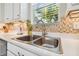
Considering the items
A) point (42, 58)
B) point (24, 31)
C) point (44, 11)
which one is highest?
point (44, 11)

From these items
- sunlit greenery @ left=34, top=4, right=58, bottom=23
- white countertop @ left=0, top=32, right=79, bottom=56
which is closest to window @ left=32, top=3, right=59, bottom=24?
sunlit greenery @ left=34, top=4, right=58, bottom=23

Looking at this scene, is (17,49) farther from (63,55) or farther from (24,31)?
(63,55)

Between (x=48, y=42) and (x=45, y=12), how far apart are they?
0.27m

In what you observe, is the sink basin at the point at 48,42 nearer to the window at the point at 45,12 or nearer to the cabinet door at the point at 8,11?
the window at the point at 45,12

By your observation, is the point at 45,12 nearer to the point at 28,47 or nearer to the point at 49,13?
the point at 49,13

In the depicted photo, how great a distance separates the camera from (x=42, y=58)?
1.57 metres

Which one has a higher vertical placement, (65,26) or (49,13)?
(49,13)

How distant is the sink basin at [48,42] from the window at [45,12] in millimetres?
163

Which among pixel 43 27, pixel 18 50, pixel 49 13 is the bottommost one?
pixel 18 50

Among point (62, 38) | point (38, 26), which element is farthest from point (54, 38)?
point (38, 26)

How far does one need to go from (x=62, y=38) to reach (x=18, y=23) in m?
0.42

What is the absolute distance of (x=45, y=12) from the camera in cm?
158

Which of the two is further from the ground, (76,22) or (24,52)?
(76,22)

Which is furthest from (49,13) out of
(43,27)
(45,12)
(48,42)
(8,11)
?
(8,11)
